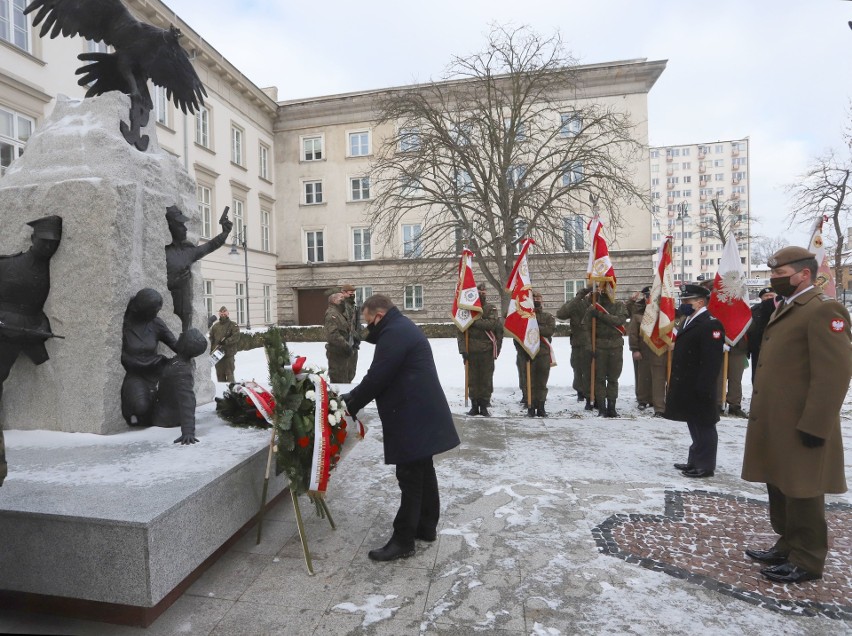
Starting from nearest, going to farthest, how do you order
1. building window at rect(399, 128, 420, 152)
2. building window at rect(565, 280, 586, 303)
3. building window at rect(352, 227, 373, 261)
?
building window at rect(399, 128, 420, 152) → building window at rect(565, 280, 586, 303) → building window at rect(352, 227, 373, 261)

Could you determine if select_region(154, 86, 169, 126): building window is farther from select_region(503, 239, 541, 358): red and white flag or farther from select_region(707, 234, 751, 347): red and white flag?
select_region(707, 234, 751, 347): red and white flag

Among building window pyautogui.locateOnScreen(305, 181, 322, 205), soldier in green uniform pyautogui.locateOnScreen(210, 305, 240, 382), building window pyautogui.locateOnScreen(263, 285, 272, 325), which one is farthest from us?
building window pyautogui.locateOnScreen(305, 181, 322, 205)

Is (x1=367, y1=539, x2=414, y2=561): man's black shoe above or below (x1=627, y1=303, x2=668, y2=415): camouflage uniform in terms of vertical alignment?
below

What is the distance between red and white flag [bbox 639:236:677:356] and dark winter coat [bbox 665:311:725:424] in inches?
110

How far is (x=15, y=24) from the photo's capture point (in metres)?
13.5

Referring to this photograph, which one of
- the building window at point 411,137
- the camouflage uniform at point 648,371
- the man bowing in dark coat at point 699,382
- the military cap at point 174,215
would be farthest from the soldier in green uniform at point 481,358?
the building window at point 411,137

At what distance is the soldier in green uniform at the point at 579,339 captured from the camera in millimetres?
8117

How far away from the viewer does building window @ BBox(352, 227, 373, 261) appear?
1147 inches

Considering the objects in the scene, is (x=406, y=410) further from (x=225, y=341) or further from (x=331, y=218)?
(x=331, y=218)

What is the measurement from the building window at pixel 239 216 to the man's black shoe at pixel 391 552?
973 inches

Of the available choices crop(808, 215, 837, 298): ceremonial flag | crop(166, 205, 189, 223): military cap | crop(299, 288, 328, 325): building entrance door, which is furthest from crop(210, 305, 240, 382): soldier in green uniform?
crop(299, 288, 328, 325): building entrance door

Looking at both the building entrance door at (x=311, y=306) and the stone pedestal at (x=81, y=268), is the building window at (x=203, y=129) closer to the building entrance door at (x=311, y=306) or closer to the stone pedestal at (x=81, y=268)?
the building entrance door at (x=311, y=306)

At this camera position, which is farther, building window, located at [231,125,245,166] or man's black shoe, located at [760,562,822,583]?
building window, located at [231,125,245,166]

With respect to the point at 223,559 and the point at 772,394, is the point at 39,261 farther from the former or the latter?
the point at 772,394
